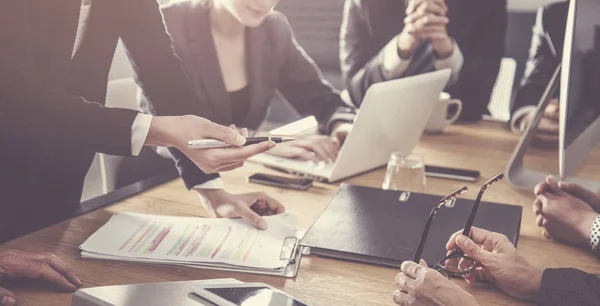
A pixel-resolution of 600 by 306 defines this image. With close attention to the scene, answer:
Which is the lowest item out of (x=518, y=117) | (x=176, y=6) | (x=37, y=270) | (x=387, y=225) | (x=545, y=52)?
(x=518, y=117)

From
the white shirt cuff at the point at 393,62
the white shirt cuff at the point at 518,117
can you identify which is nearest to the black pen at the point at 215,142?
the white shirt cuff at the point at 393,62

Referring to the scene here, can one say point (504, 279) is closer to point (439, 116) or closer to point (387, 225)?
point (387, 225)

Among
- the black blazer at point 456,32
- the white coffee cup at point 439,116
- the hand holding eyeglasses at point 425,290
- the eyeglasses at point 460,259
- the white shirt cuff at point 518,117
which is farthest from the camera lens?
the black blazer at point 456,32

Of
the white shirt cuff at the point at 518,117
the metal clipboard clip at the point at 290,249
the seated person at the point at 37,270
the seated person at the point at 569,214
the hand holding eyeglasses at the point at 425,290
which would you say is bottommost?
the white shirt cuff at the point at 518,117

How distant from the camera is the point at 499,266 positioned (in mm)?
875

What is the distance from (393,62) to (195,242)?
4.03 ft

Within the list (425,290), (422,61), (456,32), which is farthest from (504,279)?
(456,32)

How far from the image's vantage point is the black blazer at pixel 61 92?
3.42 ft

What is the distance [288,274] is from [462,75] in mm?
1658

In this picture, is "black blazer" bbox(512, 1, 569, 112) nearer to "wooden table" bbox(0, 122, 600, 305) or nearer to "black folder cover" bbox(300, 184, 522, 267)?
"wooden table" bbox(0, 122, 600, 305)

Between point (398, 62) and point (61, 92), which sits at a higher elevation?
point (61, 92)

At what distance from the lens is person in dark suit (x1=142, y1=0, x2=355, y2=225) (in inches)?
77.4

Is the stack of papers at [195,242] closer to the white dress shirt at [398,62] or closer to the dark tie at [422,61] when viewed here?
the white dress shirt at [398,62]

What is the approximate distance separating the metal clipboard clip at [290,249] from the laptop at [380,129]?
0.37 m
